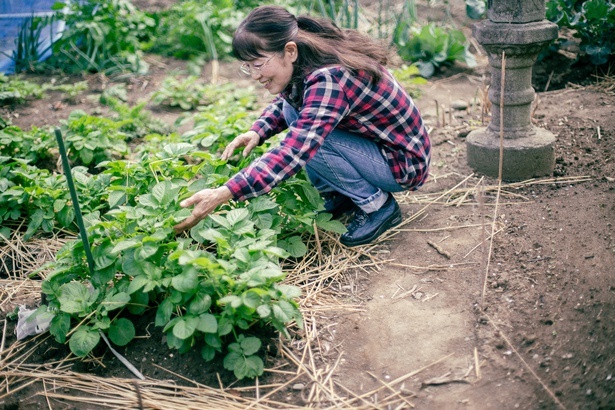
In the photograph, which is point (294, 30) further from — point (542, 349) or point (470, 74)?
point (470, 74)

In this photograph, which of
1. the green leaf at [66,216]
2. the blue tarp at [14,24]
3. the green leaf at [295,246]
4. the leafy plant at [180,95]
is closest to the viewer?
the green leaf at [295,246]

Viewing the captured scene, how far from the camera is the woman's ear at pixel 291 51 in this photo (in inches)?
97.4

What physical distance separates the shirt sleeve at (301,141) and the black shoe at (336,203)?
618 millimetres

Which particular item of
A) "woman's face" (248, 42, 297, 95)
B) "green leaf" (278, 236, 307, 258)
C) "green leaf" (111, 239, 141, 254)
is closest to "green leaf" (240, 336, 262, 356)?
"green leaf" (111, 239, 141, 254)

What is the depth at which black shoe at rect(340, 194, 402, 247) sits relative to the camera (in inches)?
112

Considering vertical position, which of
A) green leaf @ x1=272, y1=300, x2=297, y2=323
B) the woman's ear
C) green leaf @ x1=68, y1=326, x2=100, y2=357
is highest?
the woman's ear

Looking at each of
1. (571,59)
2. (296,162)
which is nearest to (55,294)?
(296,162)

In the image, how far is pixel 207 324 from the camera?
1980 millimetres

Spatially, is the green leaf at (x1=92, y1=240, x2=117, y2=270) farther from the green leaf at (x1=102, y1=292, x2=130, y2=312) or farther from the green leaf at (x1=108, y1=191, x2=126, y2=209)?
the green leaf at (x1=108, y1=191, x2=126, y2=209)

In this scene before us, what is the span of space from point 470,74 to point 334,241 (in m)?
2.71

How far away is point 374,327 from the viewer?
2.32 m

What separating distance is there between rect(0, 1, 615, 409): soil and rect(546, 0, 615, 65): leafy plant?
840 millimetres

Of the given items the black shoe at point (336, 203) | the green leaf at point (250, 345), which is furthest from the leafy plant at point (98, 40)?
the green leaf at point (250, 345)

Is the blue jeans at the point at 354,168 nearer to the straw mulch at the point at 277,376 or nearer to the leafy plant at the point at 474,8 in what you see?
the straw mulch at the point at 277,376
